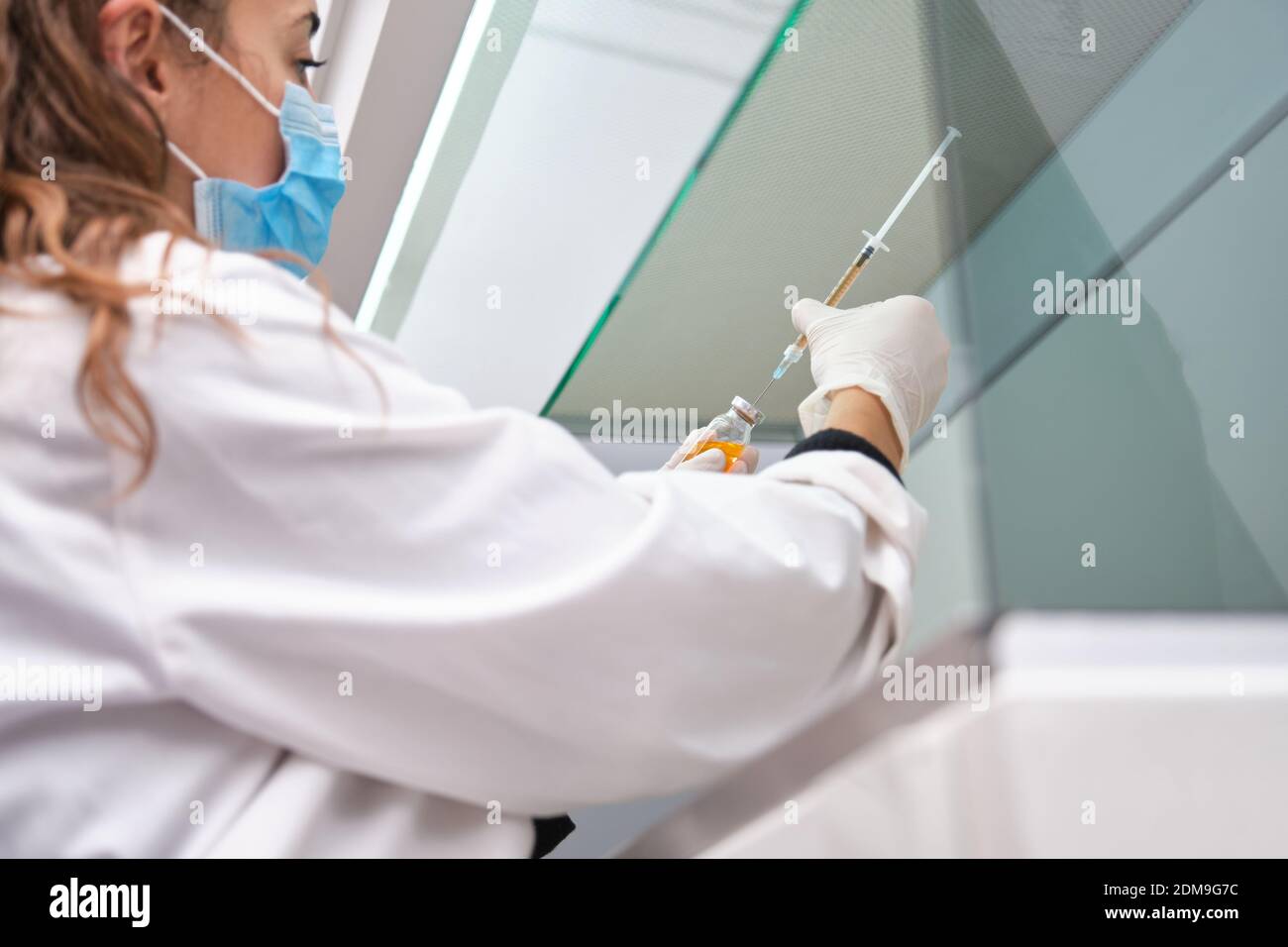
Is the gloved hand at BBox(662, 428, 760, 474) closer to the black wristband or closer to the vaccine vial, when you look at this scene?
the vaccine vial

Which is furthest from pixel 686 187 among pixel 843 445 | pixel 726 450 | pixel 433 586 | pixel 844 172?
pixel 433 586

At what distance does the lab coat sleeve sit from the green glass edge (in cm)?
62

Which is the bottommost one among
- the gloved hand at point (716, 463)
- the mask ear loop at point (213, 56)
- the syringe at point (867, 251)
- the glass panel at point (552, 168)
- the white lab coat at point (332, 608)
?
the white lab coat at point (332, 608)

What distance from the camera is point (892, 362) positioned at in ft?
3.21

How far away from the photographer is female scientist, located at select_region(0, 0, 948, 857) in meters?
0.54

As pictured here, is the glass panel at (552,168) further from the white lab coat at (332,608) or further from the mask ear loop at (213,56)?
the white lab coat at (332,608)

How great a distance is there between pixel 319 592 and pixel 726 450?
2.36ft

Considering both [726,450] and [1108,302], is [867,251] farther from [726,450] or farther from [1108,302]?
[1108,302]

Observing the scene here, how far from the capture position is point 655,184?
56.1 inches

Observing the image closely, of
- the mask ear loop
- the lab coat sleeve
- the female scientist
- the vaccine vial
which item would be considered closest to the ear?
the mask ear loop

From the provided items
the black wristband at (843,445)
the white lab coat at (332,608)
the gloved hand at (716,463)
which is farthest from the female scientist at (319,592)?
the gloved hand at (716,463)

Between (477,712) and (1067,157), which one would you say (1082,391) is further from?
(477,712)

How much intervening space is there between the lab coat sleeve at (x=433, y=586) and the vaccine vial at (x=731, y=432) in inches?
24.3

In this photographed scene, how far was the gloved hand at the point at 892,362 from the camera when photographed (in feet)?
3.15
